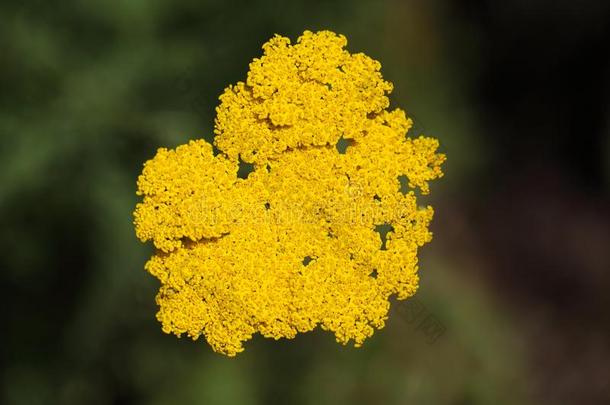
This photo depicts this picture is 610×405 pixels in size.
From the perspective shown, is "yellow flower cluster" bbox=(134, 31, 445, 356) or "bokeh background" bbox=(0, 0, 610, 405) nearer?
"yellow flower cluster" bbox=(134, 31, 445, 356)

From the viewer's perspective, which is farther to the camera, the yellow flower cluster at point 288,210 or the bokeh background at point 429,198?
the bokeh background at point 429,198

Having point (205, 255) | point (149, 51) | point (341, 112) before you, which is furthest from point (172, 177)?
point (149, 51)
